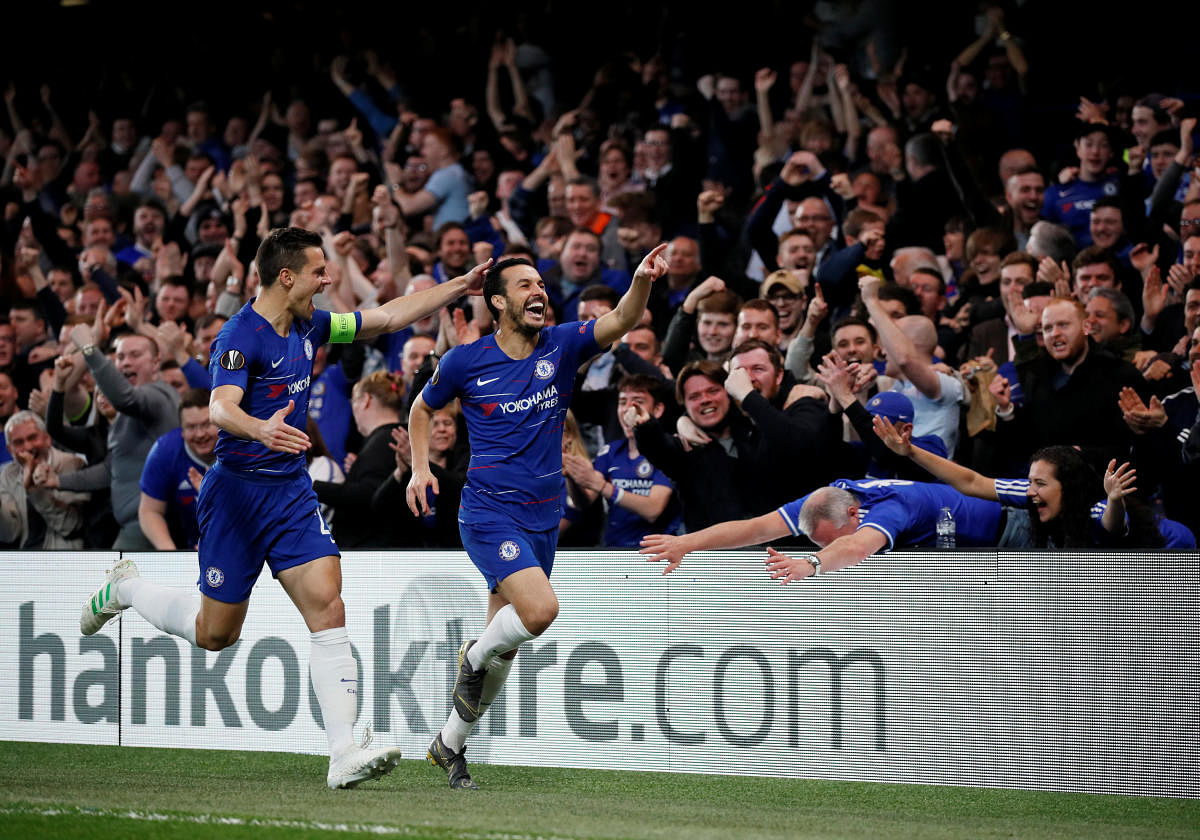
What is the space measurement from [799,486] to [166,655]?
354 centimetres

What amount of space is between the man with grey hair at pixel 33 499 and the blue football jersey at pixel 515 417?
15.7 feet

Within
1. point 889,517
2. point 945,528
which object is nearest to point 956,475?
point 945,528

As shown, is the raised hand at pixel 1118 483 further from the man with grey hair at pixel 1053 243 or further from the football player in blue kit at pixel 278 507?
the football player in blue kit at pixel 278 507

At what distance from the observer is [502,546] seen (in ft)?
21.1

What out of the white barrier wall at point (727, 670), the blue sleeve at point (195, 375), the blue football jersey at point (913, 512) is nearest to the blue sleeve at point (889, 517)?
the blue football jersey at point (913, 512)

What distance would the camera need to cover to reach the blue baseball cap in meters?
7.93

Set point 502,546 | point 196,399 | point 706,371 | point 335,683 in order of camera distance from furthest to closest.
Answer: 1. point 196,399
2. point 706,371
3. point 502,546
4. point 335,683

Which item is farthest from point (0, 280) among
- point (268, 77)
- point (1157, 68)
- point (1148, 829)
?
point (1148, 829)

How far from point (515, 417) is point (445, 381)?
373mm

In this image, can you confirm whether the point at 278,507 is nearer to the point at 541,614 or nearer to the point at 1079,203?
the point at 541,614

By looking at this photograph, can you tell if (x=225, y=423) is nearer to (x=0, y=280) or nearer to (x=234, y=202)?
(x=234, y=202)

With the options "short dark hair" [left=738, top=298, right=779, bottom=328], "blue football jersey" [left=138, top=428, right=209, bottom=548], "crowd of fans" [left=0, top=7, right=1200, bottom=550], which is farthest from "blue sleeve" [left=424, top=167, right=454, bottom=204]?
"short dark hair" [left=738, top=298, right=779, bottom=328]

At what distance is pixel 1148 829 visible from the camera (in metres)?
5.51

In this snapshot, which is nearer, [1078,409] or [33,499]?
[1078,409]
